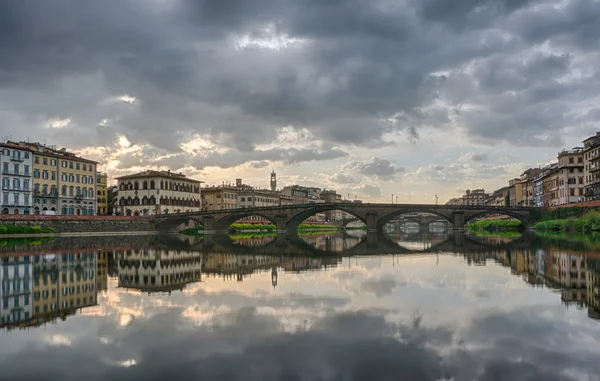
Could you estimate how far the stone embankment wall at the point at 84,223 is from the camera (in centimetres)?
8050

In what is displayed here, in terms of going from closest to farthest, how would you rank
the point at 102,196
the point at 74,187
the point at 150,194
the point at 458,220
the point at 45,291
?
the point at 45,291
the point at 74,187
the point at 458,220
the point at 150,194
the point at 102,196

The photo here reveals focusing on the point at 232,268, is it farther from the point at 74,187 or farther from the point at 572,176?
the point at 572,176

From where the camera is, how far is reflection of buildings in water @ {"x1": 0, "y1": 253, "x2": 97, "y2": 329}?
15.8m

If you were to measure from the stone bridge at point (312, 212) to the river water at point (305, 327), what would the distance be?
262 feet

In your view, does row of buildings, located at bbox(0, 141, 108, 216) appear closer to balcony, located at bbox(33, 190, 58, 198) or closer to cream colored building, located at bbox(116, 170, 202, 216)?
balcony, located at bbox(33, 190, 58, 198)

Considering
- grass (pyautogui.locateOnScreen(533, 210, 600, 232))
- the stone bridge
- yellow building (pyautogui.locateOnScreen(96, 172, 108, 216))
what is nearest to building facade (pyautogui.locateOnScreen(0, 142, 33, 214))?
the stone bridge

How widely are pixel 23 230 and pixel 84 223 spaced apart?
13053 mm

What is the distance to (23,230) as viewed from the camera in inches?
3036

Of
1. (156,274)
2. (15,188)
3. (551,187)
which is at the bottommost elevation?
(156,274)

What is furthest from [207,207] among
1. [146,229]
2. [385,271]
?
[385,271]

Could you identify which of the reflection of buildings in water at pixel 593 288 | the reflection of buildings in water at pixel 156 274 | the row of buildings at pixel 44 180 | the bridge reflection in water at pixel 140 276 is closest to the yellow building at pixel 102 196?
the row of buildings at pixel 44 180

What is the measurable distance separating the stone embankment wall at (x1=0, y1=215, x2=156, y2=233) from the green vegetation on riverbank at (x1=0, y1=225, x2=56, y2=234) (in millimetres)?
1362

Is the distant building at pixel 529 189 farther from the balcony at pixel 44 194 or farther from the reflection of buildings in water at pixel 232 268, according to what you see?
the reflection of buildings in water at pixel 232 268

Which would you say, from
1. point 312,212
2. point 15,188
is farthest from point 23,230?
point 312,212
